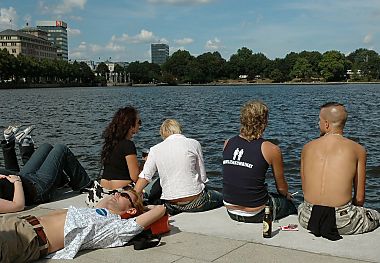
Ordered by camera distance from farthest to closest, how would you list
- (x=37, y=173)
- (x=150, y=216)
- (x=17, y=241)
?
(x=37, y=173), (x=150, y=216), (x=17, y=241)

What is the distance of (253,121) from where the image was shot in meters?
5.95

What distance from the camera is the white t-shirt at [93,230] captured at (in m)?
4.86

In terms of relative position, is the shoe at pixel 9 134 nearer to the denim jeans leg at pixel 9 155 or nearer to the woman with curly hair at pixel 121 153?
the denim jeans leg at pixel 9 155

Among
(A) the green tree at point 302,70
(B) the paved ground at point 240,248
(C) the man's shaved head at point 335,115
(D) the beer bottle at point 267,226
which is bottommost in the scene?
(B) the paved ground at point 240,248

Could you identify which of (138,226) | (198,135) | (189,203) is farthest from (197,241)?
(198,135)

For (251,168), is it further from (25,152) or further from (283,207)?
(25,152)

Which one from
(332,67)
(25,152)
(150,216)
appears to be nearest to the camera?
(150,216)

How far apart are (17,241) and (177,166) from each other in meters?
2.39

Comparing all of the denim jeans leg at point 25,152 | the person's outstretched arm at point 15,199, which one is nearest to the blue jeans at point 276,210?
the person's outstretched arm at point 15,199

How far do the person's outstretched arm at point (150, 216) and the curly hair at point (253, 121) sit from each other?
1.36m

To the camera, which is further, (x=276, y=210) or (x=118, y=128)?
(x=118, y=128)

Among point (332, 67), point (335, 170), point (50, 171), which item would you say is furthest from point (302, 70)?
point (335, 170)

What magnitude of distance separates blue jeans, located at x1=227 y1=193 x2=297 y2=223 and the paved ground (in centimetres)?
11

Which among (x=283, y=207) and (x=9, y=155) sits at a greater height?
(x=9, y=155)
